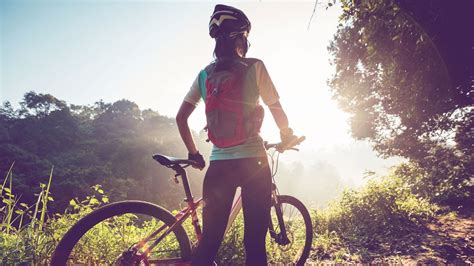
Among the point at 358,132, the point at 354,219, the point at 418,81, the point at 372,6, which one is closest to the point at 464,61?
the point at 418,81

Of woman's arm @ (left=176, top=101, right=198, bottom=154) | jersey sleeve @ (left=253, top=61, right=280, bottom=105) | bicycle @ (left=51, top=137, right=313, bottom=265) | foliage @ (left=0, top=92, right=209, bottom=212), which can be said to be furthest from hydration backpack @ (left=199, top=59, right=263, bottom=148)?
foliage @ (left=0, top=92, right=209, bottom=212)

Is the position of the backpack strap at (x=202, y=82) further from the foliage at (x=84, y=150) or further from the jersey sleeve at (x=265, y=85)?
the foliage at (x=84, y=150)

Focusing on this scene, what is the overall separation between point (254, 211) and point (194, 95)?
1.10m

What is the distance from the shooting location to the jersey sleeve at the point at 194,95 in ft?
7.22

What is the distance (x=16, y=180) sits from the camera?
27531mm

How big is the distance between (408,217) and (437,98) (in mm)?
3920

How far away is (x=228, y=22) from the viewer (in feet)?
6.94

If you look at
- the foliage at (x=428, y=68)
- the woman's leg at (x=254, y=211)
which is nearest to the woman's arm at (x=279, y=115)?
the woman's leg at (x=254, y=211)

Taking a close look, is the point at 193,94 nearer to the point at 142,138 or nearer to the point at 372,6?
the point at 372,6

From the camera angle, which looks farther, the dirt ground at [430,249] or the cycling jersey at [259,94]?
the dirt ground at [430,249]

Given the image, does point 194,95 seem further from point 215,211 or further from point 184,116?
point 215,211

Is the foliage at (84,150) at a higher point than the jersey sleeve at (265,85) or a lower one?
higher

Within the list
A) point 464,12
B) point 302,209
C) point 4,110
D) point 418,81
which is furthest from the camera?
point 4,110

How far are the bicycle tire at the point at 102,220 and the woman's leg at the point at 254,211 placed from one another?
0.74 m
